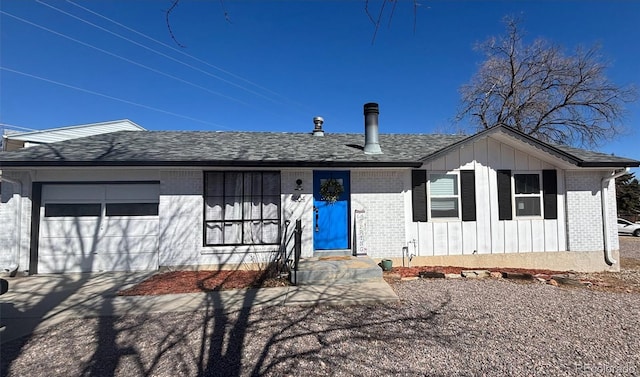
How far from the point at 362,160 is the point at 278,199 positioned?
2.51 meters

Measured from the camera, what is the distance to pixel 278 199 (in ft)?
26.1

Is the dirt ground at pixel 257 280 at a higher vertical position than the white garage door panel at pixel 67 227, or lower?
lower

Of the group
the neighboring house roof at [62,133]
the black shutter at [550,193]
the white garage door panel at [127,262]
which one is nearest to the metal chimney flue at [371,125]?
the black shutter at [550,193]

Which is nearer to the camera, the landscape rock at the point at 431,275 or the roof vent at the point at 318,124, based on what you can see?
the landscape rock at the point at 431,275

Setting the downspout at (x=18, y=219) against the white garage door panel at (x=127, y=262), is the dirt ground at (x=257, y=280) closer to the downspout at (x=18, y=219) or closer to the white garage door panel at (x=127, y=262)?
the white garage door panel at (x=127, y=262)

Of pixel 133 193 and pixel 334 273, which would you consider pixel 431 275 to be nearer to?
pixel 334 273

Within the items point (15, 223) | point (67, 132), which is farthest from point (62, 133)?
point (15, 223)

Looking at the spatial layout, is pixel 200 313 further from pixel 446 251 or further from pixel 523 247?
pixel 523 247

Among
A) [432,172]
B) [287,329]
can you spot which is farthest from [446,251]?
[287,329]

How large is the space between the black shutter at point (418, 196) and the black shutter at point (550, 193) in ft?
11.6

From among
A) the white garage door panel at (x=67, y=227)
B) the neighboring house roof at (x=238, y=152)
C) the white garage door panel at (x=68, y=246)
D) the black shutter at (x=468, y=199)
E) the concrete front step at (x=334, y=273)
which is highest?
the neighboring house roof at (x=238, y=152)

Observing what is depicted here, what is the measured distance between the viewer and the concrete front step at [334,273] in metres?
6.31

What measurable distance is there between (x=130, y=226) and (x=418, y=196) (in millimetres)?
7757

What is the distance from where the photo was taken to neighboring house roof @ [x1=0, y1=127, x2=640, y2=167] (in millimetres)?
7141
